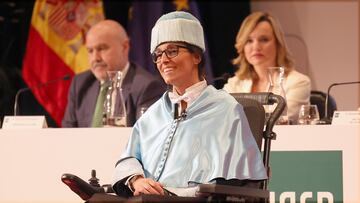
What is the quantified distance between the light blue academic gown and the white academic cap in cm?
23

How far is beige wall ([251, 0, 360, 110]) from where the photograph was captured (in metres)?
7.58

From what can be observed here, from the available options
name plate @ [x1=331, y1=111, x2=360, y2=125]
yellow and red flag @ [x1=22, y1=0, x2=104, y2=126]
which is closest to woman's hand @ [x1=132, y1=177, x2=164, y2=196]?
name plate @ [x1=331, y1=111, x2=360, y2=125]

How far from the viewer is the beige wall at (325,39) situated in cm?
758

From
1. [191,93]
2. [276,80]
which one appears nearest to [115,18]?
[276,80]

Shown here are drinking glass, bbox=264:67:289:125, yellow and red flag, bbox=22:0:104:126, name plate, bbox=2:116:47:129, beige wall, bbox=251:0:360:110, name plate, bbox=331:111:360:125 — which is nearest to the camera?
name plate, bbox=331:111:360:125

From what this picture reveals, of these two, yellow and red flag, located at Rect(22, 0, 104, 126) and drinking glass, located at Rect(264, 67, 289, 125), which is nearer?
drinking glass, located at Rect(264, 67, 289, 125)

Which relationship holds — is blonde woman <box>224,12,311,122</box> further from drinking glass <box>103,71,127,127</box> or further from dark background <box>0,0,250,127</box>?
dark background <box>0,0,250,127</box>

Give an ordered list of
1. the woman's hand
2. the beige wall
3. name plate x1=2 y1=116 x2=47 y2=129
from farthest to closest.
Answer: the beige wall, name plate x1=2 y1=116 x2=47 y2=129, the woman's hand

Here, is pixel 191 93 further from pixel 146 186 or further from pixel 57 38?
pixel 57 38

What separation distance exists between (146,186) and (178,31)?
Result: 0.68m

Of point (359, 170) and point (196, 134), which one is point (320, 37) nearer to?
point (359, 170)

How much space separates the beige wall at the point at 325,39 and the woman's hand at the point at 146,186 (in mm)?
3837

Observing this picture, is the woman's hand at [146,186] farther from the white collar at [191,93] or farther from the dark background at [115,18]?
the dark background at [115,18]

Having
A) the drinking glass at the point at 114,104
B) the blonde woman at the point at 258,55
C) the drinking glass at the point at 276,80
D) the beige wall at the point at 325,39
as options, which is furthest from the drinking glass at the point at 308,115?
the beige wall at the point at 325,39
